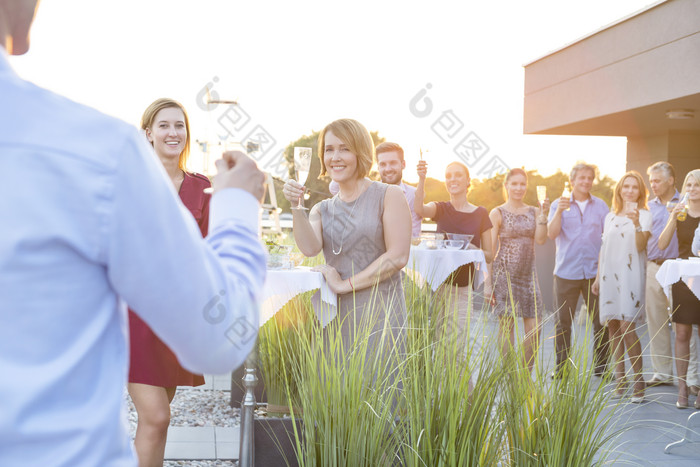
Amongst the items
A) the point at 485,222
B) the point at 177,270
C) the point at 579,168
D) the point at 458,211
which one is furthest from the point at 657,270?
the point at 177,270

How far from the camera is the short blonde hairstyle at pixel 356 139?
10.5ft

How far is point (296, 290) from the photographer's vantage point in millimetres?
3537

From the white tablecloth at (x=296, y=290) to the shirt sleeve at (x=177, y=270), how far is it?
2454 mm

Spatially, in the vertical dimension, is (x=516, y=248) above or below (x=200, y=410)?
above

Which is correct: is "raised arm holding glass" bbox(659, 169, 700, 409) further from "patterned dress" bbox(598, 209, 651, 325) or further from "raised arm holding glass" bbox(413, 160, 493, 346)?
"raised arm holding glass" bbox(413, 160, 493, 346)

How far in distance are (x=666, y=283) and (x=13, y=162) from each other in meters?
4.79

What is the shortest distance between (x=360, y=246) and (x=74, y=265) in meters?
2.61

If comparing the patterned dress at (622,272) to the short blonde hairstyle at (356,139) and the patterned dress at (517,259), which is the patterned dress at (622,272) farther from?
the short blonde hairstyle at (356,139)

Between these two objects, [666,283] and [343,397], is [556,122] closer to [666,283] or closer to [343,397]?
[666,283]

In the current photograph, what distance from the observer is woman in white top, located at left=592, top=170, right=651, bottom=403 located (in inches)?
210

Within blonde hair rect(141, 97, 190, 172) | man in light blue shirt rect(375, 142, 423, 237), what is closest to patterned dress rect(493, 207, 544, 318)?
man in light blue shirt rect(375, 142, 423, 237)

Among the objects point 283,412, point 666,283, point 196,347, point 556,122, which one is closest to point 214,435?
point 283,412

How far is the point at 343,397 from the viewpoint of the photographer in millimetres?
2430

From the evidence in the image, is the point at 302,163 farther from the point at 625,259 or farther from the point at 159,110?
the point at 625,259
